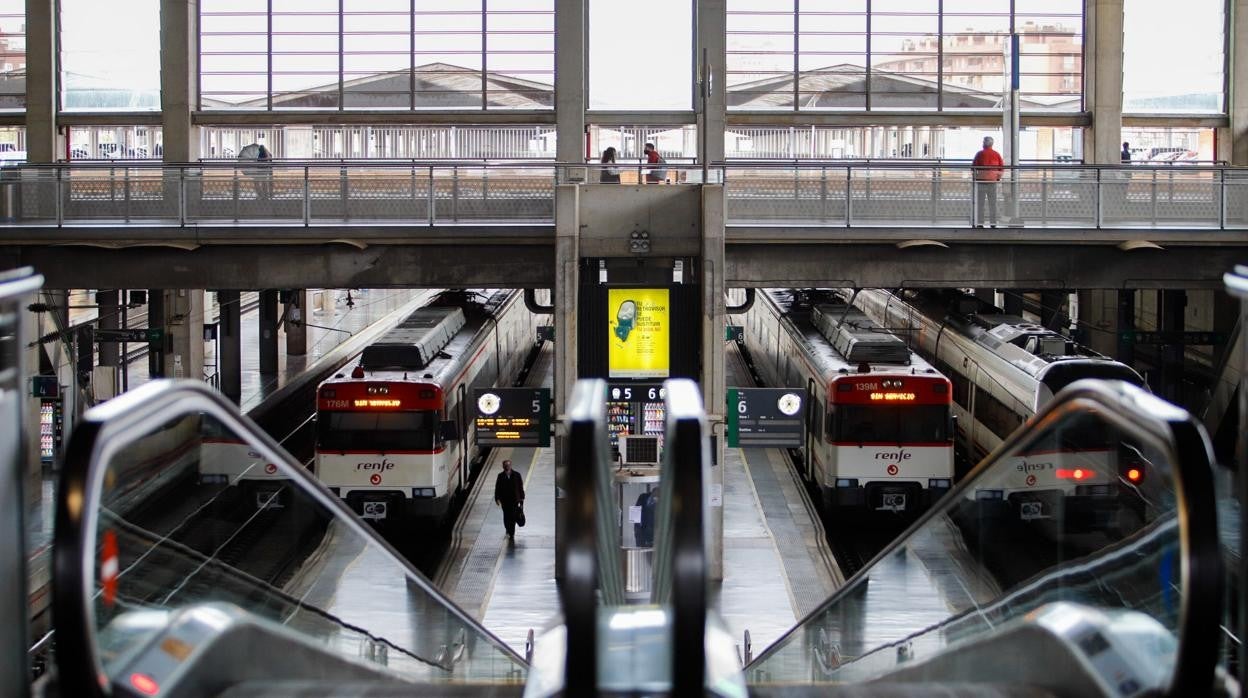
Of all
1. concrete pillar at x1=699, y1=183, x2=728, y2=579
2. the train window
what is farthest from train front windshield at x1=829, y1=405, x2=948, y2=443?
concrete pillar at x1=699, y1=183, x2=728, y2=579

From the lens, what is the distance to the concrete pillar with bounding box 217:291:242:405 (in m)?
38.2

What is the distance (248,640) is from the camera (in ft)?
19.9

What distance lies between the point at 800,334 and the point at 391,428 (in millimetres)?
9004

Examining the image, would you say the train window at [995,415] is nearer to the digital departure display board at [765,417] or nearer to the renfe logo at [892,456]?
the renfe logo at [892,456]

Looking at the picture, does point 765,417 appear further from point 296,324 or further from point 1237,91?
point 296,324

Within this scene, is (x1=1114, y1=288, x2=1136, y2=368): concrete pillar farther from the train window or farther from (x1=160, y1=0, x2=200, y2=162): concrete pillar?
(x1=160, y1=0, x2=200, y2=162): concrete pillar

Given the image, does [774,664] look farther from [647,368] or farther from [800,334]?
[800,334]

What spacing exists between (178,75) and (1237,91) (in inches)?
899

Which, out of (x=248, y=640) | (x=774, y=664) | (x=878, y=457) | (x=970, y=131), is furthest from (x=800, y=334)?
(x=248, y=640)

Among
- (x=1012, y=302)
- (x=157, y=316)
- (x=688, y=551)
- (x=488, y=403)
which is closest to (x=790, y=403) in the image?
(x=488, y=403)

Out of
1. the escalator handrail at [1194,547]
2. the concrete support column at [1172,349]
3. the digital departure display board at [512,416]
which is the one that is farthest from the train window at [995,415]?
the escalator handrail at [1194,547]

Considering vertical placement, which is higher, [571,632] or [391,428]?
[571,632]

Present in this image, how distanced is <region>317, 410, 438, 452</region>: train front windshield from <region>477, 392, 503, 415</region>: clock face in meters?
1.41

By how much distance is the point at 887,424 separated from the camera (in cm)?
2400
